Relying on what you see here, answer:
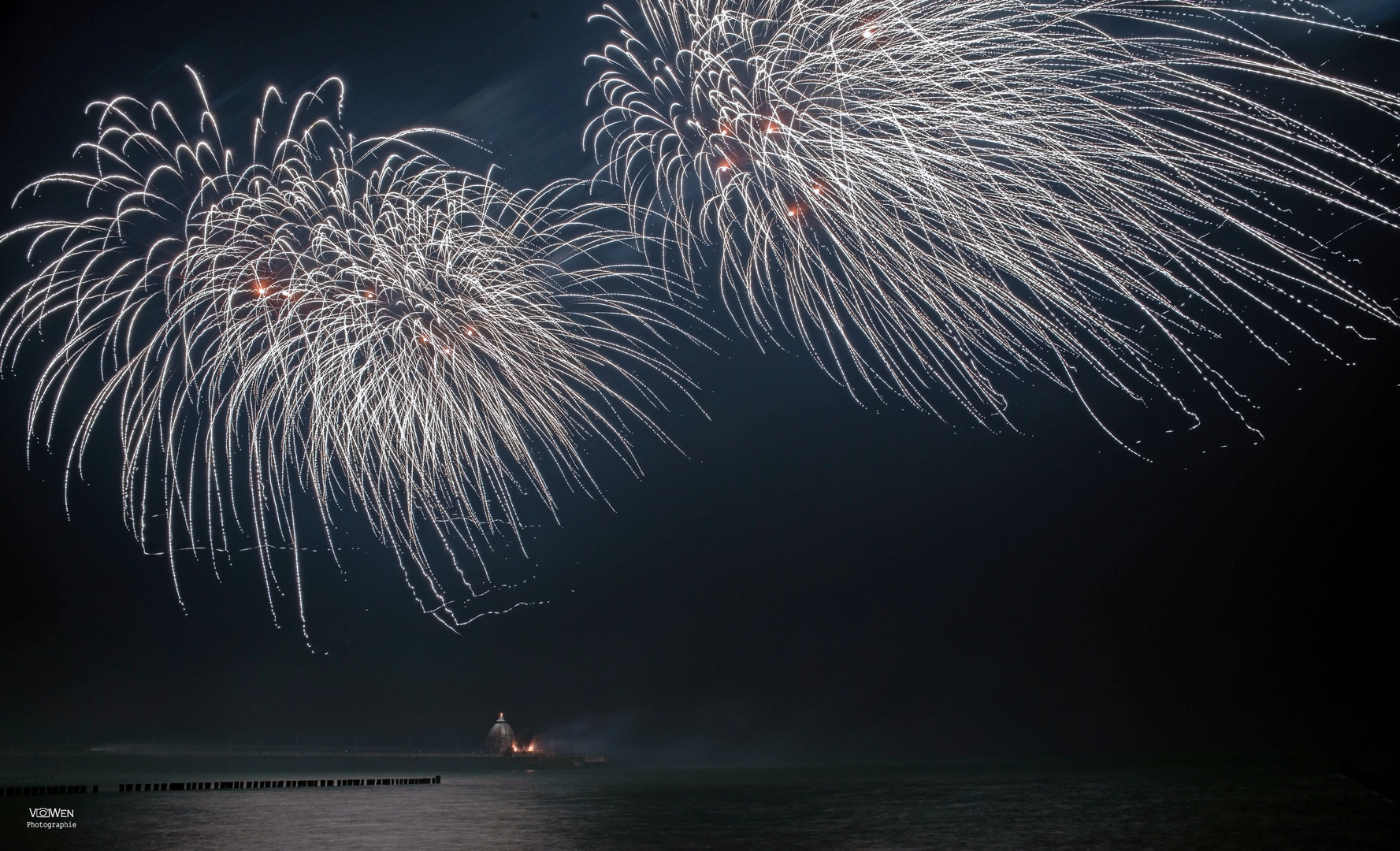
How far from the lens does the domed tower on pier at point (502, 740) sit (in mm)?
162250

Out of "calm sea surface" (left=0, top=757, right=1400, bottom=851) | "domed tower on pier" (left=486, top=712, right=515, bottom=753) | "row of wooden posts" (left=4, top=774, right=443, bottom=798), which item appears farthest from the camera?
"domed tower on pier" (left=486, top=712, right=515, bottom=753)

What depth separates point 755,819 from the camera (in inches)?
1642

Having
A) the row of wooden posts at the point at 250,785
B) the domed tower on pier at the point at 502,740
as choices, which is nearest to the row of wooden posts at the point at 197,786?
the row of wooden posts at the point at 250,785

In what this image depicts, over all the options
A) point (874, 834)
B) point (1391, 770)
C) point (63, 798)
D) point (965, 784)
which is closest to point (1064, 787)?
point (965, 784)

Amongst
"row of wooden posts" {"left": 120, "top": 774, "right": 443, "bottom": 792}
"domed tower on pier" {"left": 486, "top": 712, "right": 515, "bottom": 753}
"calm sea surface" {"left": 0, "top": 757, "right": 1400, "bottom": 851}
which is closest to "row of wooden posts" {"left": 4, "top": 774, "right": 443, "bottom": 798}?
"row of wooden posts" {"left": 120, "top": 774, "right": 443, "bottom": 792}

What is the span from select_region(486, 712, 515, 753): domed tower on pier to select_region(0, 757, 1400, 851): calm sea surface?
97862 millimetres

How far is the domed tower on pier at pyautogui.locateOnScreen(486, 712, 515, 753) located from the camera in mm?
162250

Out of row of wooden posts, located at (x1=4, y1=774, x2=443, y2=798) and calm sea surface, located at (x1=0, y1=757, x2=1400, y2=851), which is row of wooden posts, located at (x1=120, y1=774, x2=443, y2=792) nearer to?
row of wooden posts, located at (x1=4, y1=774, x2=443, y2=798)

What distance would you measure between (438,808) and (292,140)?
39.2 m

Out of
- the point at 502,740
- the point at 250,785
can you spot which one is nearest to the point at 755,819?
the point at 250,785

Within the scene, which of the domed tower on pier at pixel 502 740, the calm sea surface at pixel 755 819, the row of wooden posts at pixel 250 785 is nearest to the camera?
the calm sea surface at pixel 755 819

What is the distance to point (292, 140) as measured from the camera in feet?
77.4

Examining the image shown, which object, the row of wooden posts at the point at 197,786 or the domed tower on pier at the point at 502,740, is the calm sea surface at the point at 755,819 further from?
the domed tower on pier at the point at 502,740

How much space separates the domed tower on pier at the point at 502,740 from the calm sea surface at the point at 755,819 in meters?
97.9
